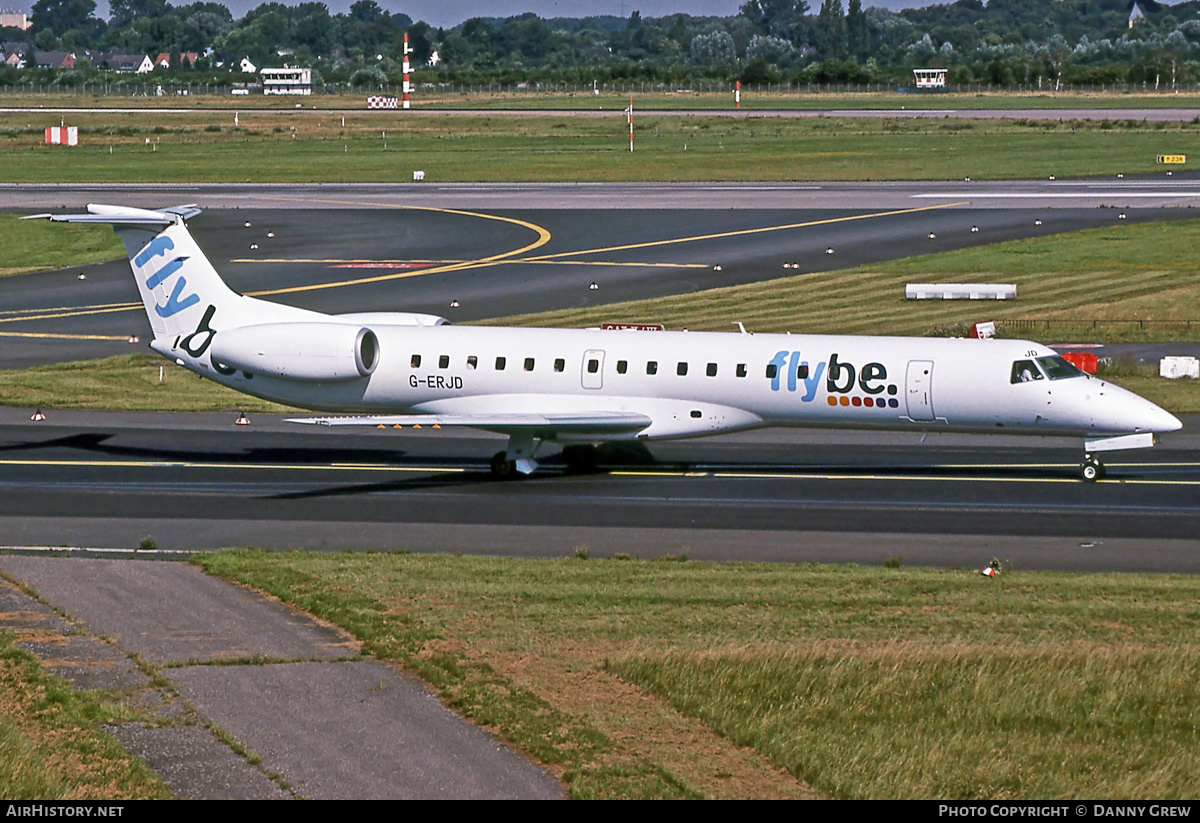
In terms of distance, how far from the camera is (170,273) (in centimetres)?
3547

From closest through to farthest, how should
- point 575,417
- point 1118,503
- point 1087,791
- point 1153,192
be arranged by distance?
point 1087,791
point 1118,503
point 575,417
point 1153,192

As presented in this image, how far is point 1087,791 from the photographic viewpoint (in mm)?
14461

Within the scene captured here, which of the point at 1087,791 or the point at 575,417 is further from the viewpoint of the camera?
the point at 575,417

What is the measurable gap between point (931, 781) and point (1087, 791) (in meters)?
1.44

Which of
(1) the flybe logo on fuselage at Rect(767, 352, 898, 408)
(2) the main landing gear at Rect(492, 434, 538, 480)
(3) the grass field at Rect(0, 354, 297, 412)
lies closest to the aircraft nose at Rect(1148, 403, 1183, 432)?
(1) the flybe logo on fuselage at Rect(767, 352, 898, 408)

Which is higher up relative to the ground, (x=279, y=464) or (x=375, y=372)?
(x=375, y=372)

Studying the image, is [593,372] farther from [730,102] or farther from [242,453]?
[730,102]

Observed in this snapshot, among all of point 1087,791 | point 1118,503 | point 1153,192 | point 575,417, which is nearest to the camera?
point 1087,791

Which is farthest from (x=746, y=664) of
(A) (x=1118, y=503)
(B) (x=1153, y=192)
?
(B) (x=1153, y=192)

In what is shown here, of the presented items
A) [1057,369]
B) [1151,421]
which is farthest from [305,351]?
[1151,421]

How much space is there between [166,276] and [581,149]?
81065mm

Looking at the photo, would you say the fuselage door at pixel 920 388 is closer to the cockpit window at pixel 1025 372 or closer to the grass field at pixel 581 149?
the cockpit window at pixel 1025 372

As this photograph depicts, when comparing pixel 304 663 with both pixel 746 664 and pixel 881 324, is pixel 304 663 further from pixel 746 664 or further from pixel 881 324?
pixel 881 324

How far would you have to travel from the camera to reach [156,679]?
17094 mm
